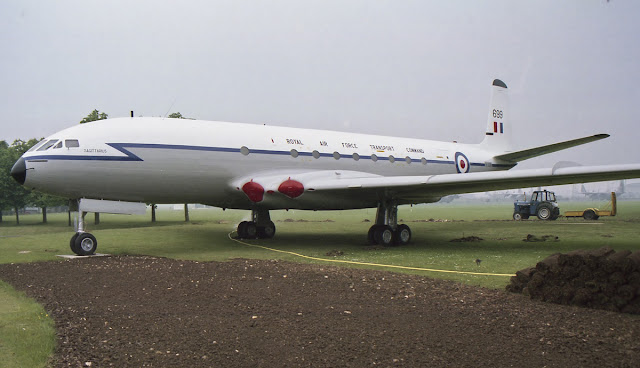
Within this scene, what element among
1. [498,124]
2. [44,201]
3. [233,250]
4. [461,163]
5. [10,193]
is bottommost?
[233,250]

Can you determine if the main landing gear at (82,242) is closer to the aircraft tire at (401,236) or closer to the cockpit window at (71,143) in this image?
the cockpit window at (71,143)

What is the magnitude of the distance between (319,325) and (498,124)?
58.1ft

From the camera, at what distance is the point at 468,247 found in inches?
458

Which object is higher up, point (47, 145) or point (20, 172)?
point (47, 145)

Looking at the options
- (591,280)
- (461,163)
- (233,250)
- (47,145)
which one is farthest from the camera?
(461,163)

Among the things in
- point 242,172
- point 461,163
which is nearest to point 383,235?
point 242,172

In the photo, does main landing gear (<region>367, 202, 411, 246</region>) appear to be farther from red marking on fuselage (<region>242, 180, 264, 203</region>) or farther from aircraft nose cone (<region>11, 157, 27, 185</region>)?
aircraft nose cone (<region>11, 157, 27, 185</region>)

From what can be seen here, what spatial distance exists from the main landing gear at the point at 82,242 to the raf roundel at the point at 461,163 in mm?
13253

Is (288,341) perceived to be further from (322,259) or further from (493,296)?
(322,259)

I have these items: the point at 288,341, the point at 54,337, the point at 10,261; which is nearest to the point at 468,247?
the point at 288,341

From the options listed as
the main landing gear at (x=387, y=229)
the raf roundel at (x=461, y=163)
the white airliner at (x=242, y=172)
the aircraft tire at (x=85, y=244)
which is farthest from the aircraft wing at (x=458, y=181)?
the aircraft tire at (x=85, y=244)

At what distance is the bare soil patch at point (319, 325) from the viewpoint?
3.67 metres

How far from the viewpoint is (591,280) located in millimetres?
5031

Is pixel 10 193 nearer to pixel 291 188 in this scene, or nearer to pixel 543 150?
pixel 291 188
